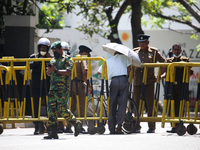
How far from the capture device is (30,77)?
332 inches

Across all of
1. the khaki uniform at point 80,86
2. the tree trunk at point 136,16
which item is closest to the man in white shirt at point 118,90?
the khaki uniform at point 80,86

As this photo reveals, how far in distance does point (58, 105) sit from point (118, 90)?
1.47 meters

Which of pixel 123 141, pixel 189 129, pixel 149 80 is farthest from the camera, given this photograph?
pixel 149 80

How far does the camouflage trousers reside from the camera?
731 cm

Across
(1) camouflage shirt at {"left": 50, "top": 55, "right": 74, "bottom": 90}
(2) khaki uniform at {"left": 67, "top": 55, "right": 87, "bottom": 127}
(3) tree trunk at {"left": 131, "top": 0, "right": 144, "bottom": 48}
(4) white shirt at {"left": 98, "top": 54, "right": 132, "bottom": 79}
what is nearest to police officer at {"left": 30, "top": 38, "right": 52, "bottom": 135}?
(2) khaki uniform at {"left": 67, "top": 55, "right": 87, "bottom": 127}

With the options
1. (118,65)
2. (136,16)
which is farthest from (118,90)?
(136,16)

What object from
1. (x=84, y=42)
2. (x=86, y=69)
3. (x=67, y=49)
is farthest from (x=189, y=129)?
(x=84, y=42)

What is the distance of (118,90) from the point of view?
326 inches

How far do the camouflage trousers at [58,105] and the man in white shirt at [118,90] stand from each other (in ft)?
3.67

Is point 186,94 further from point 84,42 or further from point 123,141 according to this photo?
point 84,42

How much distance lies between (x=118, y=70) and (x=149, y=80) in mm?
919

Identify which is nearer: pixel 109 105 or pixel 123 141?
pixel 123 141

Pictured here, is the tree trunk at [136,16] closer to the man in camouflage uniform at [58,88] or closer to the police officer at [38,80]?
the police officer at [38,80]

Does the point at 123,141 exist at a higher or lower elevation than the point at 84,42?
lower
